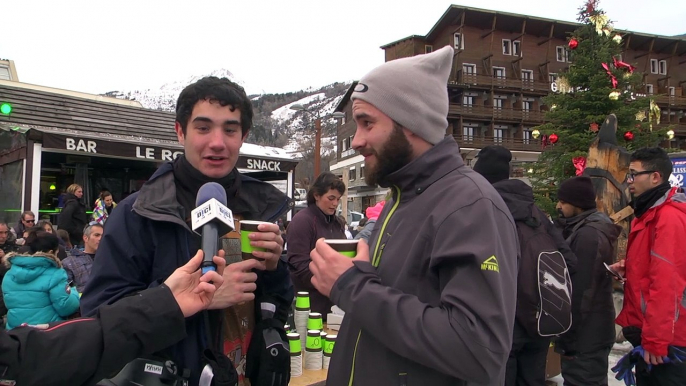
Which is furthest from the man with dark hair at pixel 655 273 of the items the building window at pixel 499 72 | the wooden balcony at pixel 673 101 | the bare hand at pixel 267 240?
the wooden balcony at pixel 673 101

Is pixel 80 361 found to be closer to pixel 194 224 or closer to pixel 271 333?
pixel 194 224

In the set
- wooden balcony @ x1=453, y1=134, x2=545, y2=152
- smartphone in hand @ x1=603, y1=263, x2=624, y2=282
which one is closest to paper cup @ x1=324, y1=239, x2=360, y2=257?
smartphone in hand @ x1=603, y1=263, x2=624, y2=282

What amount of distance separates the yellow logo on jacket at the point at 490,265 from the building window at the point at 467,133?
39598 millimetres

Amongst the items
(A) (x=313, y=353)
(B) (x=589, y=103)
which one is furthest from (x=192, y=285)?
(B) (x=589, y=103)

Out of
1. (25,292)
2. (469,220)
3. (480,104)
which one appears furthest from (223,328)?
(480,104)

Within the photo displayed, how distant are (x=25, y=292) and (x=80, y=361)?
13.4 feet

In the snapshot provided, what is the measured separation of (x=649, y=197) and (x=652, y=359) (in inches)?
51.4

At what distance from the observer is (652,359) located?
11.2 feet

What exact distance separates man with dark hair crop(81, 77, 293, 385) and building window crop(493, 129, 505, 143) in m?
41.1

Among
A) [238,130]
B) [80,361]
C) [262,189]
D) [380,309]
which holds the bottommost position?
[80,361]

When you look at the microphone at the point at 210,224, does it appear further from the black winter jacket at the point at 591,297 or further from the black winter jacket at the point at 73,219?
the black winter jacket at the point at 73,219

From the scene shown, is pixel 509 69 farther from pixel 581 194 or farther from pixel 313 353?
pixel 313 353

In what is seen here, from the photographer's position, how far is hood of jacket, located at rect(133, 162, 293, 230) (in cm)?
173

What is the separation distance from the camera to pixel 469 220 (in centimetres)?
145
